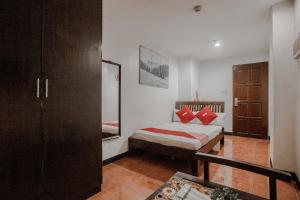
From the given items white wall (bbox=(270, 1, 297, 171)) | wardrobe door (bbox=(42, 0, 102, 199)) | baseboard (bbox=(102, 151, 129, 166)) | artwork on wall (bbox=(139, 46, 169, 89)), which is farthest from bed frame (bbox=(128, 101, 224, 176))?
artwork on wall (bbox=(139, 46, 169, 89))

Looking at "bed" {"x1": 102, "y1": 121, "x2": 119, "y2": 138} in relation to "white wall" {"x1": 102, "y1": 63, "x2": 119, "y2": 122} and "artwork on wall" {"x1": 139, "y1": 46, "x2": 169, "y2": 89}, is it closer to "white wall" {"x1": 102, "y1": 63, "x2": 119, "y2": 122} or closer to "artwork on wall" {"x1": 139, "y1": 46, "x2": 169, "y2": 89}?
"white wall" {"x1": 102, "y1": 63, "x2": 119, "y2": 122}

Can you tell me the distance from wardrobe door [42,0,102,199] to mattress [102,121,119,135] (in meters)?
0.81

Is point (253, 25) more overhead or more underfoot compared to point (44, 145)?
more overhead

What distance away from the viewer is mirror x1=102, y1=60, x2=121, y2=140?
2654 millimetres

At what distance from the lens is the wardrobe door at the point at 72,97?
1.41m

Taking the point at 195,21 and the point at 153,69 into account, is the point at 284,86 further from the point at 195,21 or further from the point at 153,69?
the point at 153,69

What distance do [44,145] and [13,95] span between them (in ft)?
1.59

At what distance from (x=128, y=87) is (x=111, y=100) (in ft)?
1.74

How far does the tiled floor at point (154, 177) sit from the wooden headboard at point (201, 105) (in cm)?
143

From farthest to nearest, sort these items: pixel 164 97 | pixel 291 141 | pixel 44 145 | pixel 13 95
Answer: pixel 164 97 < pixel 291 141 < pixel 44 145 < pixel 13 95

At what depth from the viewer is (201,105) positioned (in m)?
4.68

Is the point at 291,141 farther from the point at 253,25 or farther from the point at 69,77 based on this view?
the point at 69,77

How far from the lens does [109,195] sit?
72.2 inches

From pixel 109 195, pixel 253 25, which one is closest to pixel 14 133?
pixel 109 195
